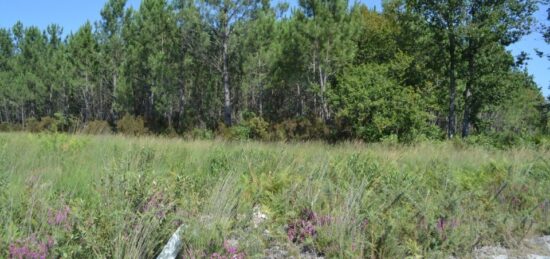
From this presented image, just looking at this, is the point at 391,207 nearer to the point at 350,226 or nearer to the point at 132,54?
the point at 350,226

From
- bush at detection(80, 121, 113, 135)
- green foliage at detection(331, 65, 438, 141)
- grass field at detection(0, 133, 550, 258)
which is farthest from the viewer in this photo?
green foliage at detection(331, 65, 438, 141)

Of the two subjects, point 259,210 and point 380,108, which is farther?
point 380,108

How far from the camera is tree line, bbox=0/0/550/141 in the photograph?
2222 centimetres

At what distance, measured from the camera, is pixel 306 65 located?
2816 cm

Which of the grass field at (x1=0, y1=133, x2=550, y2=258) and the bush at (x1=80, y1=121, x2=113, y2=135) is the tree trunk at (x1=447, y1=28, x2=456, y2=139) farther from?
the grass field at (x1=0, y1=133, x2=550, y2=258)

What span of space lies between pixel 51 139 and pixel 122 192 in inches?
260

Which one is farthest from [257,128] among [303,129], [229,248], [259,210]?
[229,248]

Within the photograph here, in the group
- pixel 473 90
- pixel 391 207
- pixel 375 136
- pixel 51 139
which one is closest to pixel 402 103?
pixel 375 136

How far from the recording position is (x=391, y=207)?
188 inches

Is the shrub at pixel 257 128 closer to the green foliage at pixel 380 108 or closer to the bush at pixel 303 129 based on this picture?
the bush at pixel 303 129

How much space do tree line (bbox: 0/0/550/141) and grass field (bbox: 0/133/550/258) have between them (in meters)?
14.1

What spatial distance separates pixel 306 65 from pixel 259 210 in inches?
938

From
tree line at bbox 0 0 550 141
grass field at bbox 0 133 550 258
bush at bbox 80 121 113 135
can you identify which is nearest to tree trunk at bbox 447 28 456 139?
tree line at bbox 0 0 550 141

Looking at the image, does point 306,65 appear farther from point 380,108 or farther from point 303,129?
point 380,108
